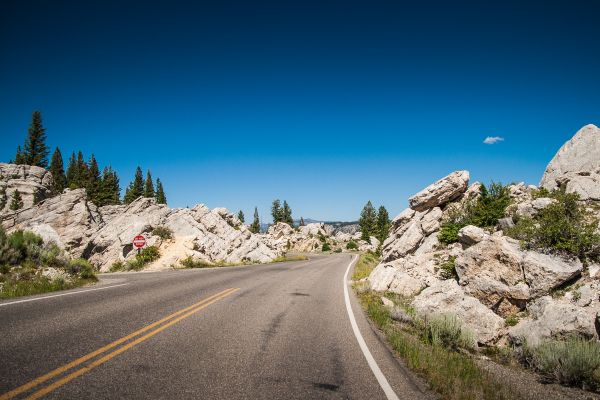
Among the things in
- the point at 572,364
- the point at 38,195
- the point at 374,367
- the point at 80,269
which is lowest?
the point at 572,364

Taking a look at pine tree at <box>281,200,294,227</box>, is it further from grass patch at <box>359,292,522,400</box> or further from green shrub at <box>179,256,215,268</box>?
grass patch at <box>359,292,522,400</box>

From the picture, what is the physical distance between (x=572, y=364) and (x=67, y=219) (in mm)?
46841

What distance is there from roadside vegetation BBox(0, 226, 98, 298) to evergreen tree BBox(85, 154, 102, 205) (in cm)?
8666

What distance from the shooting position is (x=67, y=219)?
129 feet

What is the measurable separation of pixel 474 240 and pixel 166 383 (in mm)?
15485

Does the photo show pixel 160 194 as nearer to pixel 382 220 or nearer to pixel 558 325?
pixel 382 220

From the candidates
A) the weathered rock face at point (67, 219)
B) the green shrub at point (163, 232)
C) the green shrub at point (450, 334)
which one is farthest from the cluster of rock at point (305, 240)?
the green shrub at point (450, 334)

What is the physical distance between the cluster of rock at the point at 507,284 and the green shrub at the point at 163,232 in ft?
70.9

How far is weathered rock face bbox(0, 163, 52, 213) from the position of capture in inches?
2393

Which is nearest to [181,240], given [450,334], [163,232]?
[163,232]

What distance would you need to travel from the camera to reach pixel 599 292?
10.4m

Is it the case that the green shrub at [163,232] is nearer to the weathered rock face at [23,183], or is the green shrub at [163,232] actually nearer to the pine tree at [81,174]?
the weathered rock face at [23,183]

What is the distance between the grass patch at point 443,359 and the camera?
4898mm

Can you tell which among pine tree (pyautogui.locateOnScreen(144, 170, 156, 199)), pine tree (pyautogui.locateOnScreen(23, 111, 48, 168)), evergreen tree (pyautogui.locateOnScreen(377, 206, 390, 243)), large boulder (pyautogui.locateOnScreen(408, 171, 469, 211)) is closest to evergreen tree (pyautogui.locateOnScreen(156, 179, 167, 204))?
pine tree (pyautogui.locateOnScreen(144, 170, 156, 199))
